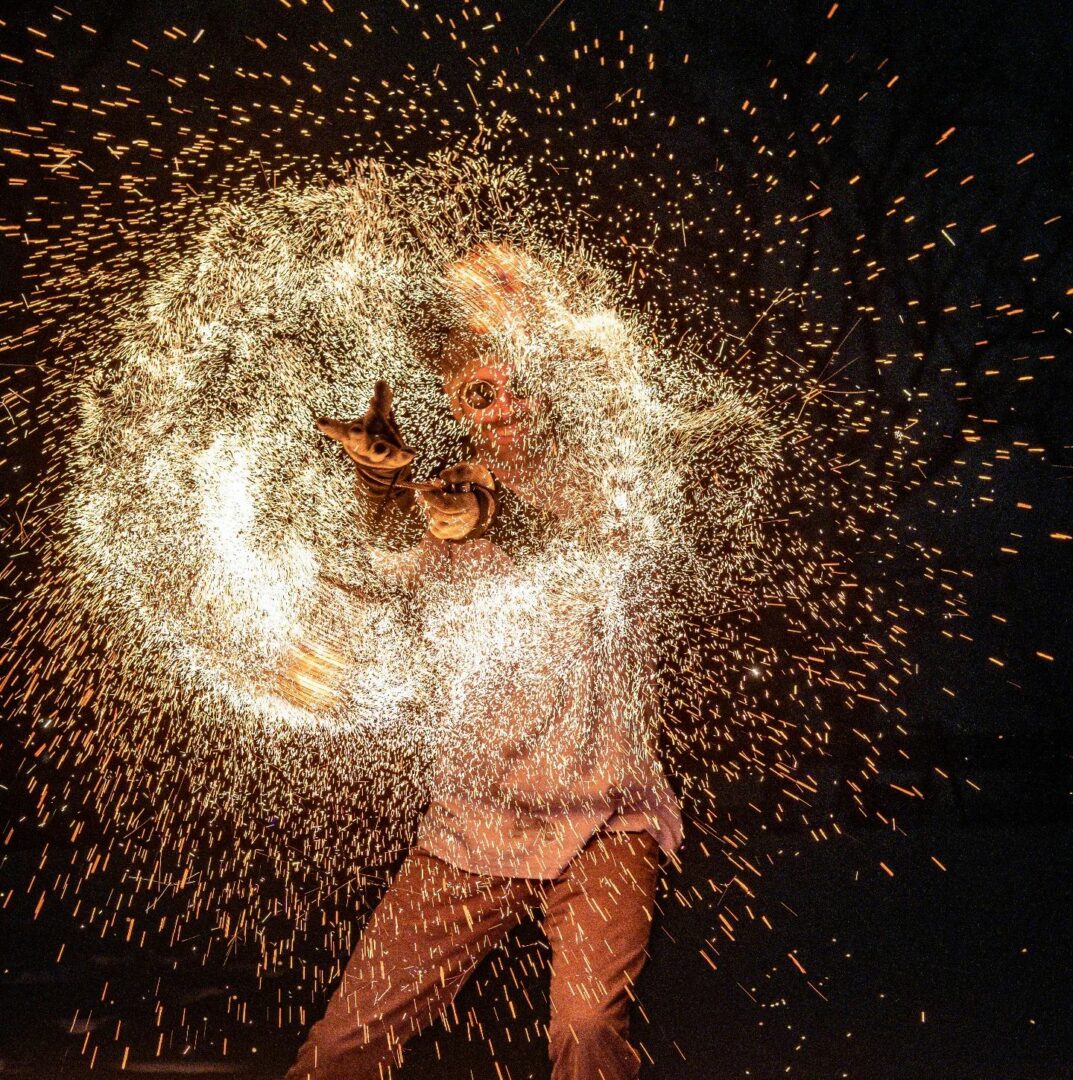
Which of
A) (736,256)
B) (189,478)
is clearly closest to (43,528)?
(189,478)

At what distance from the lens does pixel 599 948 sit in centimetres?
174

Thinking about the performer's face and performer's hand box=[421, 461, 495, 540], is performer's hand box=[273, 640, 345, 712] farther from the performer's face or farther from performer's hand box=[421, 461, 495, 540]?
the performer's face

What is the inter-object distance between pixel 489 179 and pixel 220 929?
3649mm

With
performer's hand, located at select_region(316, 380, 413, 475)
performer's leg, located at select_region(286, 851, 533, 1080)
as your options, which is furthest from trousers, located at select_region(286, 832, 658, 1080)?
performer's hand, located at select_region(316, 380, 413, 475)

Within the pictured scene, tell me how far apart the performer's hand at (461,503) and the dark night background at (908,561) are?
1.70 m

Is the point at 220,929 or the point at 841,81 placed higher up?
the point at 841,81

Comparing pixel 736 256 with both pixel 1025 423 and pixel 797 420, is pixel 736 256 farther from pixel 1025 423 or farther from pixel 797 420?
pixel 1025 423

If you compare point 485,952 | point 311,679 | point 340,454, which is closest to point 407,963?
point 485,952

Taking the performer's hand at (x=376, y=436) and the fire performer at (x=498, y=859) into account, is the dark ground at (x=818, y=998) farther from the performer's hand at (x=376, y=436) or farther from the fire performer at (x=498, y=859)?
the performer's hand at (x=376, y=436)

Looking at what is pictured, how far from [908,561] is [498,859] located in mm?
5304

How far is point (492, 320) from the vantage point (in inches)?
93.7

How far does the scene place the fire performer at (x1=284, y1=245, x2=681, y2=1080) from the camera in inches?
67.5

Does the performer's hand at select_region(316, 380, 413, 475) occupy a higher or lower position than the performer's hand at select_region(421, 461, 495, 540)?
higher

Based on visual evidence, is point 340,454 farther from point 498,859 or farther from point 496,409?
point 498,859
